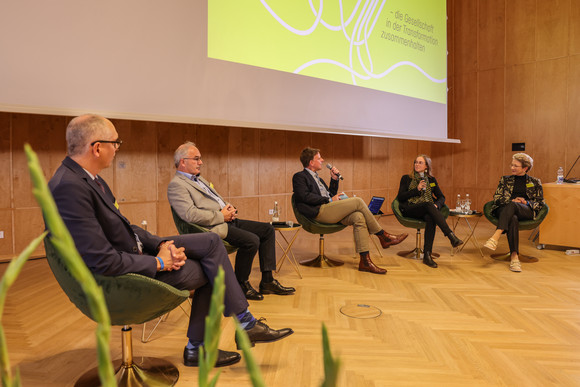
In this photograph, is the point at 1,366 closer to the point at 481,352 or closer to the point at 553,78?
the point at 481,352

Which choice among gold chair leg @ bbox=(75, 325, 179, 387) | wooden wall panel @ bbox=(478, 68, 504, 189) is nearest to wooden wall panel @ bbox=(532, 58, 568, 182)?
wooden wall panel @ bbox=(478, 68, 504, 189)

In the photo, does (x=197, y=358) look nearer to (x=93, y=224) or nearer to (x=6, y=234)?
(x=93, y=224)

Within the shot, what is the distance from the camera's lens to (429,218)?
4863 mm

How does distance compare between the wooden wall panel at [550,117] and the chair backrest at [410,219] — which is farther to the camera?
the wooden wall panel at [550,117]

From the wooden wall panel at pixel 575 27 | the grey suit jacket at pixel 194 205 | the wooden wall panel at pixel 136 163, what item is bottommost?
the grey suit jacket at pixel 194 205

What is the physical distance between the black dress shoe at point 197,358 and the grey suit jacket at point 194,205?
1087 millimetres

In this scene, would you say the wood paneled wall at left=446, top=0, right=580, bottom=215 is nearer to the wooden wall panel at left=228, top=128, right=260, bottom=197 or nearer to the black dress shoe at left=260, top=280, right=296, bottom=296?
the wooden wall panel at left=228, top=128, right=260, bottom=197

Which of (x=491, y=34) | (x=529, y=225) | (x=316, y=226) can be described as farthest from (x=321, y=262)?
(x=491, y=34)

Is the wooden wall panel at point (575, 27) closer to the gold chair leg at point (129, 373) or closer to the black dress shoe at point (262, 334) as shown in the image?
the black dress shoe at point (262, 334)

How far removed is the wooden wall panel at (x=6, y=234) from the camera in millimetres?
4801

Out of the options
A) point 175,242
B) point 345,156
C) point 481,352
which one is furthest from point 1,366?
point 345,156

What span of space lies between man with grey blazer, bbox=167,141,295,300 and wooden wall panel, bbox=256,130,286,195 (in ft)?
10.9

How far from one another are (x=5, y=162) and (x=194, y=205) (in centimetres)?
284

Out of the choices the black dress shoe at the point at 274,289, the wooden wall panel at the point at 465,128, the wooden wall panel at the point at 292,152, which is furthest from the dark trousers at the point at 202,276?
the wooden wall panel at the point at 465,128
